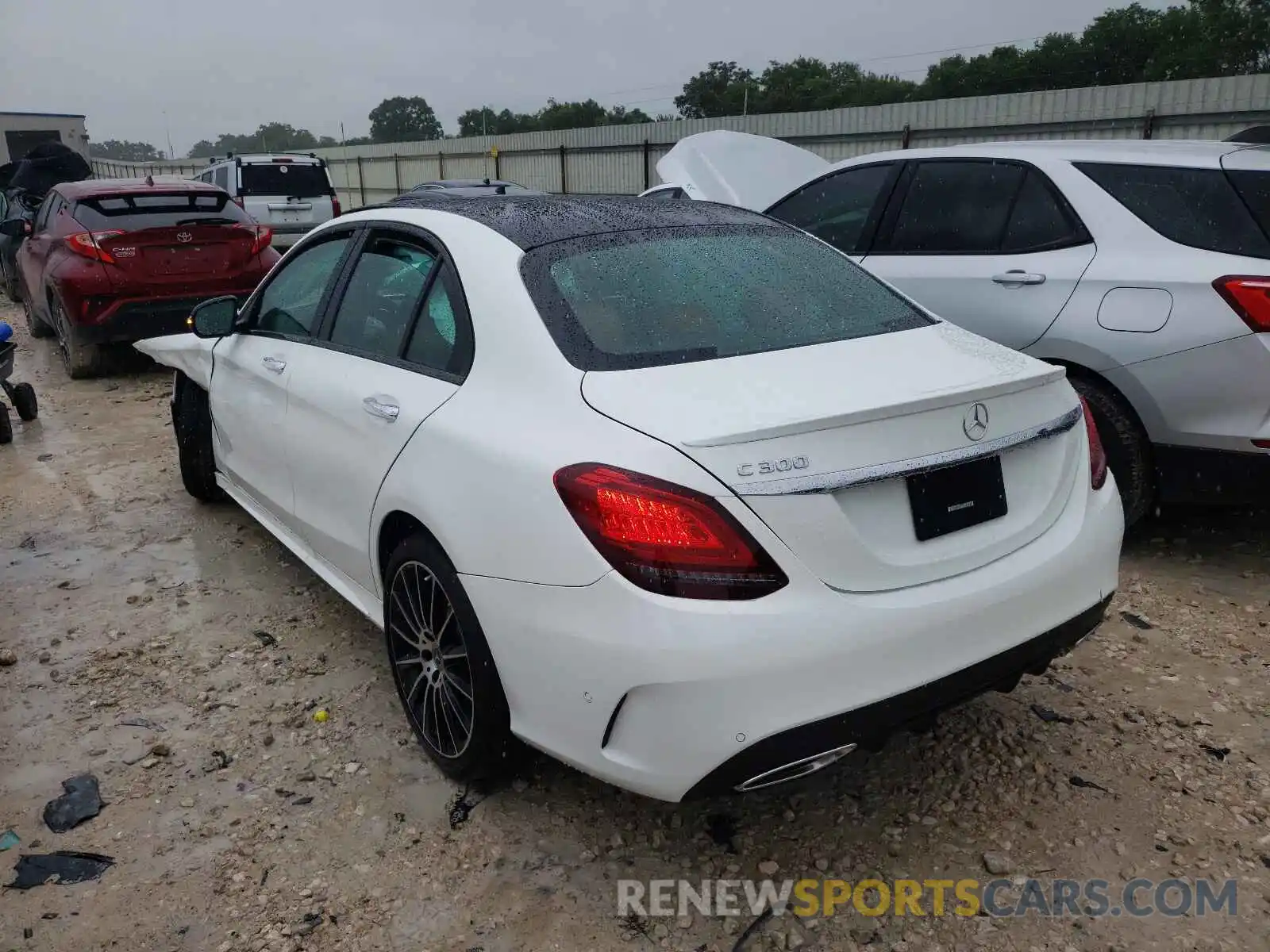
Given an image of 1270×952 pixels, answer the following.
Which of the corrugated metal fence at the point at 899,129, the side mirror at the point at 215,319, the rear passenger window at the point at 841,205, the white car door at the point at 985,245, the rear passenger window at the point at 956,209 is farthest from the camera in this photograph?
the corrugated metal fence at the point at 899,129

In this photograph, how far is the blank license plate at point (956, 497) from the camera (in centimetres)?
220

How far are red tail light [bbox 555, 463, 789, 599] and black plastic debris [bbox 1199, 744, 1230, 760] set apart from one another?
5.74 ft

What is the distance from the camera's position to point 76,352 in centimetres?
827

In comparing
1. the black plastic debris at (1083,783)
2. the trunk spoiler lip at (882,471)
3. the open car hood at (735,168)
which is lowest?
the black plastic debris at (1083,783)

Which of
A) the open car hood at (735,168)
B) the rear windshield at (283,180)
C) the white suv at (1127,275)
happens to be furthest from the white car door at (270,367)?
A: the rear windshield at (283,180)

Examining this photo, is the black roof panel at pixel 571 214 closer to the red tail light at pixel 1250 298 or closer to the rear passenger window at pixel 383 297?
the rear passenger window at pixel 383 297

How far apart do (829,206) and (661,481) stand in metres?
3.82

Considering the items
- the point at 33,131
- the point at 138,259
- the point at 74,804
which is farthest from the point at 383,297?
the point at 33,131

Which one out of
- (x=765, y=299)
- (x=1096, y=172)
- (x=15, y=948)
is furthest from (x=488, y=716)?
(x=1096, y=172)

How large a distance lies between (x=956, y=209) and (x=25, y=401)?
250 inches

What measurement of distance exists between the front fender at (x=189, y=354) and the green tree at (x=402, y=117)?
94.1 m

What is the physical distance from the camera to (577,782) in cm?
285

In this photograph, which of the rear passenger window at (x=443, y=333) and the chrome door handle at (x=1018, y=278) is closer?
the rear passenger window at (x=443, y=333)

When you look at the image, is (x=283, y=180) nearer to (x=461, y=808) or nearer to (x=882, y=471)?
(x=461, y=808)
